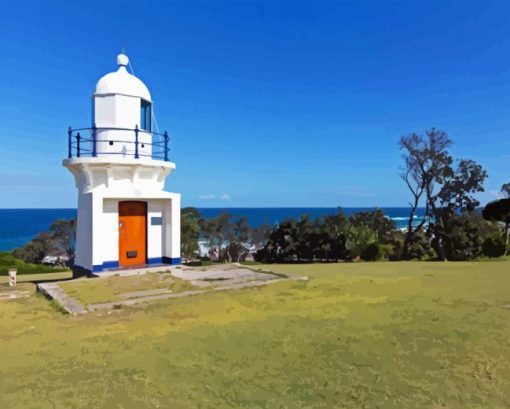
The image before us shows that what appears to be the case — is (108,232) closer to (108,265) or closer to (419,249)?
(108,265)

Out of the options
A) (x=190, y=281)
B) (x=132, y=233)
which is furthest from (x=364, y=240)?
(x=190, y=281)

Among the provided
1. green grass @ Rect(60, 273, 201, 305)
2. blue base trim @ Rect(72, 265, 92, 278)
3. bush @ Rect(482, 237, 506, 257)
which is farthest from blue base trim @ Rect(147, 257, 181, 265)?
bush @ Rect(482, 237, 506, 257)

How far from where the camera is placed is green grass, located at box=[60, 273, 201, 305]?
8711 millimetres

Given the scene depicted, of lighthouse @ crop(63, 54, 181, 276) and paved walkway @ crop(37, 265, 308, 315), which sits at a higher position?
lighthouse @ crop(63, 54, 181, 276)

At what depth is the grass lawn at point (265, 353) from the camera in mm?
4266

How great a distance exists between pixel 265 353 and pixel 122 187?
28.6 ft

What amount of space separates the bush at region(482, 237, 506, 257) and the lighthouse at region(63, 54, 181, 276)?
17434 millimetres

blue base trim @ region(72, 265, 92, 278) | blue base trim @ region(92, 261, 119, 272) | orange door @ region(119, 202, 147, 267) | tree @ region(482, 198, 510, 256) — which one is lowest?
blue base trim @ region(72, 265, 92, 278)

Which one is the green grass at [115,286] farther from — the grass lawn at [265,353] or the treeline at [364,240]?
the treeline at [364,240]

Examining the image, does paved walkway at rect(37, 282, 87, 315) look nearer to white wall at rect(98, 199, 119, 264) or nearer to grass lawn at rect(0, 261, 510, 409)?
grass lawn at rect(0, 261, 510, 409)

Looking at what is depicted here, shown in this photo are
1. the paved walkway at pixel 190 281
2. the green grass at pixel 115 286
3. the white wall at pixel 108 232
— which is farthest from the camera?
the white wall at pixel 108 232

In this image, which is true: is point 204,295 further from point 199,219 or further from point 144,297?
point 199,219

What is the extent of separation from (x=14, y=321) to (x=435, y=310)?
299 inches

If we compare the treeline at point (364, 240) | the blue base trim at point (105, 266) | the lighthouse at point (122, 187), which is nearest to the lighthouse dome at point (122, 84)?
the lighthouse at point (122, 187)
